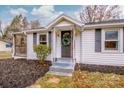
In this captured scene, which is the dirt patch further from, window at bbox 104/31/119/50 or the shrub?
window at bbox 104/31/119/50

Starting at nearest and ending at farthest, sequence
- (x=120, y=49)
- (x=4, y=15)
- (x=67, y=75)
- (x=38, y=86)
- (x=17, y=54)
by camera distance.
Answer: (x=38, y=86) < (x=67, y=75) < (x=120, y=49) < (x=17, y=54) < (x=4, y=15)

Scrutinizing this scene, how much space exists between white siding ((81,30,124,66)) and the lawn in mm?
2326

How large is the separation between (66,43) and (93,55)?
215 centimetres

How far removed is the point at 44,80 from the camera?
7.78m

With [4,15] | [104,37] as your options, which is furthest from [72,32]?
[4,15]

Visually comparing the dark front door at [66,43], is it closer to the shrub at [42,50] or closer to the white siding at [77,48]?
the white siding at [77,48]

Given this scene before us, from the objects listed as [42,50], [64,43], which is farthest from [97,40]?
[42,50]

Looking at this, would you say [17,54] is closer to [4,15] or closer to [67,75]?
[67,75]

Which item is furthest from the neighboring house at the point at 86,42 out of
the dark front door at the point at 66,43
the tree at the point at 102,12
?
the tree at the point at 102,12

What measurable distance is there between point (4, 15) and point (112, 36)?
1409 inches

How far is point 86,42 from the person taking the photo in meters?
11.5

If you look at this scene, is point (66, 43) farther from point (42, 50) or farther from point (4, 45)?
point (4, 45)

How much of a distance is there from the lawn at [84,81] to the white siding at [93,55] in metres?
2.33

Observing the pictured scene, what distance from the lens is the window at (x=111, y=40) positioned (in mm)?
10562
